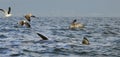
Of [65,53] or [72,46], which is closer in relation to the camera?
[65,53]

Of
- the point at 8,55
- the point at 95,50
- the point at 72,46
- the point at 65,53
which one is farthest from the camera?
the point at 72,46

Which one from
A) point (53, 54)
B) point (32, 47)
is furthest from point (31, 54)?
point (32, 47)

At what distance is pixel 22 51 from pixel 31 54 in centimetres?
157

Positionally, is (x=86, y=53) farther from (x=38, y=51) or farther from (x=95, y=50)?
(x=38, y=51)

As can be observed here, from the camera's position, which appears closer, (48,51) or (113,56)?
(113,56)

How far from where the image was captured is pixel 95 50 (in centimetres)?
2708

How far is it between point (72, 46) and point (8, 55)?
7.14 meters

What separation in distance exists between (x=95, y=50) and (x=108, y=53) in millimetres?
1770

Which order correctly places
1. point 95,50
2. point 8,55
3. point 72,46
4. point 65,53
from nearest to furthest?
point 8,55 < point 65,53 < point 95,50 < point 72,46

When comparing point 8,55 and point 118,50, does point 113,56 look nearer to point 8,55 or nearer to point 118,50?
point 118,50

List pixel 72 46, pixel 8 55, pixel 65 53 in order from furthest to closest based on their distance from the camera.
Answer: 1. pixel 72 46
2. pixel 65 53
3. pixel 8 55

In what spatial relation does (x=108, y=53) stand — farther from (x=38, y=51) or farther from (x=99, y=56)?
(x=38, y=51)

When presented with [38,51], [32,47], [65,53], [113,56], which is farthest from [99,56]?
[32,47]

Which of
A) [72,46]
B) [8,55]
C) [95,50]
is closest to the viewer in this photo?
[8,55]
